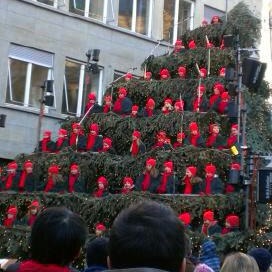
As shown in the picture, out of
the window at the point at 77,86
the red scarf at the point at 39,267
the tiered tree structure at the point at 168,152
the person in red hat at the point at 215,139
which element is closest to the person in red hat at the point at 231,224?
the tiered tree structure at the point at 168,152

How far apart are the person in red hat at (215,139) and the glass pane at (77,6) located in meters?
11.5

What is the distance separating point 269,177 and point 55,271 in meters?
9.84

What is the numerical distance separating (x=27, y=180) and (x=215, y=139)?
469cm

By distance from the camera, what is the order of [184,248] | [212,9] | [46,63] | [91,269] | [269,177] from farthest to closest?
[212,9]
[46,63]
[269,177]
[91,269]
[184,248]

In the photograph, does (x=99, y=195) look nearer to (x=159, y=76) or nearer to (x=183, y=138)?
(x=183, y=138)

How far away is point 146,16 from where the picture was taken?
2877cm

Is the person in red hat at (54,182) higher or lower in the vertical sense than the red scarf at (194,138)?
lower

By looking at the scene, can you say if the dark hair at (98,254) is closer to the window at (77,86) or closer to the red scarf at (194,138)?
the red scarf at (194,138)

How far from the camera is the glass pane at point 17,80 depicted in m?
24.4

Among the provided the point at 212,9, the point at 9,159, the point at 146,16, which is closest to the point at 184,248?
the point at 9,159

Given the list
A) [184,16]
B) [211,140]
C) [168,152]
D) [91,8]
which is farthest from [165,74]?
[184,16]

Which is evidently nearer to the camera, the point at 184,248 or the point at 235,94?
the point at 184,248

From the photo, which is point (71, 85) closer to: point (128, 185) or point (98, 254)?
point (128, 185)

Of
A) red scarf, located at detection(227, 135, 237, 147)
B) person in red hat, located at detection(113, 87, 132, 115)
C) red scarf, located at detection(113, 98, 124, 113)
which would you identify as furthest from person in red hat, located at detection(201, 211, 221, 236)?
red scarf, located at detection(113, 98, 124, 113)
